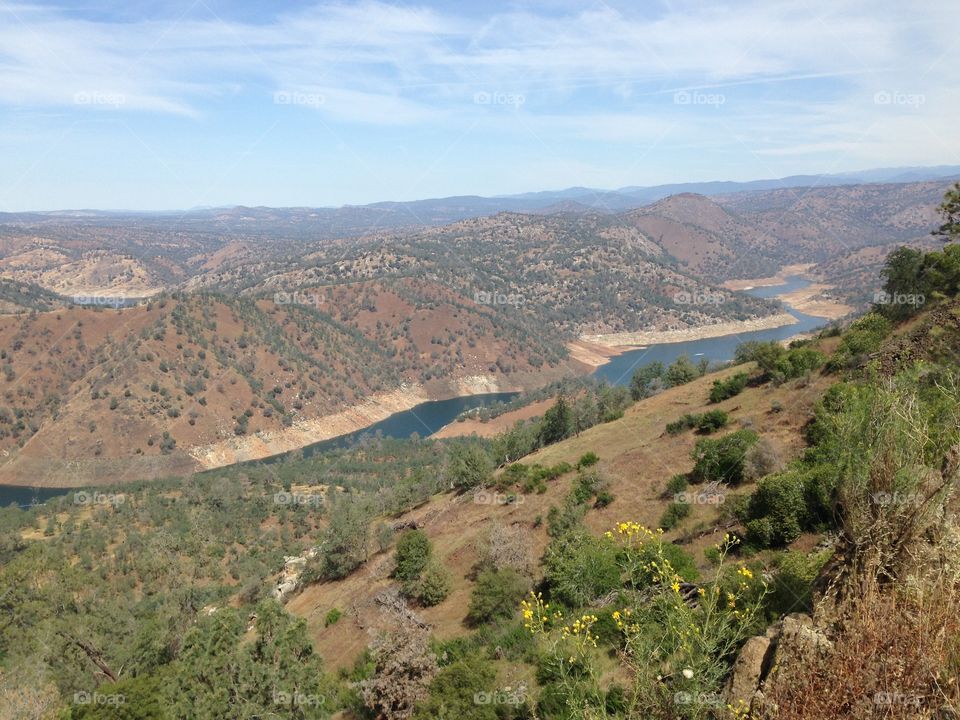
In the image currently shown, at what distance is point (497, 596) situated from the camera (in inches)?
834

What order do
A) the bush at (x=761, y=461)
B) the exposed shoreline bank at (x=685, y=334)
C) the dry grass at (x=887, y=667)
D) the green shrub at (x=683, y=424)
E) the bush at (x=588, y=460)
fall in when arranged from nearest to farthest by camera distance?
the dry grass at (x=887, y=667) < the bush at (x=761, y=461) < the green shrub at (x=683, y=424) < the bush at (x=588, y=460) < the exposed shoreline bank at (x=685, y=334)

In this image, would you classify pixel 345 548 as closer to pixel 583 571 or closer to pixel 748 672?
pixel 583 571

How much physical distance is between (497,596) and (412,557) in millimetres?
7509

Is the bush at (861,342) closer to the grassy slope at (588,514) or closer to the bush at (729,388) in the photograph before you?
the grassy slope at (588,514)

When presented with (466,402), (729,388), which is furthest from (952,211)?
(466,402)

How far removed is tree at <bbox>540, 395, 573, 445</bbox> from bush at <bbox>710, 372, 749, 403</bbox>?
1680cm

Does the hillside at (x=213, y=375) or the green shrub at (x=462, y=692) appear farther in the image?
the hillside at (x=213, y=375)

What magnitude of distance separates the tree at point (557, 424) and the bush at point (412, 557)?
81.4ft

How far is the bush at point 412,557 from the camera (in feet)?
89.4

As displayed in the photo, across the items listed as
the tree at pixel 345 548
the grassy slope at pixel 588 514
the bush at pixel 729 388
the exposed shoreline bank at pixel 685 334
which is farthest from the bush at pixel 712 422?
the exposed shoreline bank at pixel 685 334

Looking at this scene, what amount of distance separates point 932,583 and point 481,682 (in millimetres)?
11450

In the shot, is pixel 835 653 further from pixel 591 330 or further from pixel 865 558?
pixel 591 330

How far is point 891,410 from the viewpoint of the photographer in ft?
18.4

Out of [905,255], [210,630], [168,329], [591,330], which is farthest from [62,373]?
[591,330]
